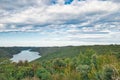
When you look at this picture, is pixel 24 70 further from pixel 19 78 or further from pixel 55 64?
pixel 55 64

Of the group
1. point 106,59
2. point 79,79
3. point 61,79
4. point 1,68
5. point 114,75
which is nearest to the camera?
point 114,75

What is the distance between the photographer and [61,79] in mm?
55969

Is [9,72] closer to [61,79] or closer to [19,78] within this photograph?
[19,78]

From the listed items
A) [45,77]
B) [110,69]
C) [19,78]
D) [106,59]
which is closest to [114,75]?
[110,69]

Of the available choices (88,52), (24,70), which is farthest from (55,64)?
(88,52)

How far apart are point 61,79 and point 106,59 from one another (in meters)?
13.0

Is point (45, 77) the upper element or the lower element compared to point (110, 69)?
lower

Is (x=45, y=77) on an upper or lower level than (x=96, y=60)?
lower

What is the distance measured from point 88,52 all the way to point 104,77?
37781mm

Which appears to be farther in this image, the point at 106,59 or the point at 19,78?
the point at 19,78

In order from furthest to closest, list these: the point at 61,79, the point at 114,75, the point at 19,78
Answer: the point at 19,78 < the point at 61,79 < the point at 114,75

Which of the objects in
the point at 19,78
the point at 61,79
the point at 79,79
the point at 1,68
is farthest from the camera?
the point at 1,68

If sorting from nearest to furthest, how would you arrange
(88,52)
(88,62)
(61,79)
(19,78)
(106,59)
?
(61,79), (106,59), (88,62), (88,52), (19,78)

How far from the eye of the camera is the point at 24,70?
79.0 m
